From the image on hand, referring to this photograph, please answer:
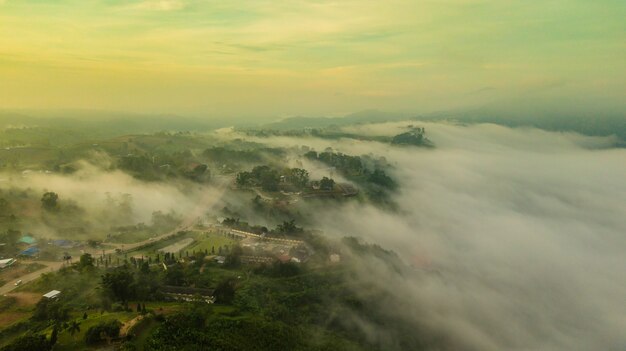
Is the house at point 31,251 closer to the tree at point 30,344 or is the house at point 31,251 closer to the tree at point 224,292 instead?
the tree at point 30,344

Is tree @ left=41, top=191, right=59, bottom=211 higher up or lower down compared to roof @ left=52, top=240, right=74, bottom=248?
higher up

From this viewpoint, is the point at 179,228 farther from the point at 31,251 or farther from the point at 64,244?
the point at 31,251

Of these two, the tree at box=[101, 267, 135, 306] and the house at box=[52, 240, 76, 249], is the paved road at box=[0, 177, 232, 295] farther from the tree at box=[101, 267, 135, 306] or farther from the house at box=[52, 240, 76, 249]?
the tree at box=[101, 267, 135, 306]

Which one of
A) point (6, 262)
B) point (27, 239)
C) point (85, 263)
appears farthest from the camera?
point (27, 239)

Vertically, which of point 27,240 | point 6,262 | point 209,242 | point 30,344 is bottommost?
point 209,242

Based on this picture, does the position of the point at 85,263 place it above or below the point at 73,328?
below

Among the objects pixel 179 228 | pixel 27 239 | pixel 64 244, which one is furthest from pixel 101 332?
pixel 179 228

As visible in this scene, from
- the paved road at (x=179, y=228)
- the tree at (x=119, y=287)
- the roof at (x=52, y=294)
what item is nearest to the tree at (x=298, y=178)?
the paved road at (x=179, y=228)

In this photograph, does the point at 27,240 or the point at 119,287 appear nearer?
the point at 119,287

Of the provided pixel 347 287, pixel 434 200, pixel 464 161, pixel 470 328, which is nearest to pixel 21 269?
pixel 347 287

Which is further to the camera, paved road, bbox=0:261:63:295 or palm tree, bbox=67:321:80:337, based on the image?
paved road, bbox=0:261:63:295

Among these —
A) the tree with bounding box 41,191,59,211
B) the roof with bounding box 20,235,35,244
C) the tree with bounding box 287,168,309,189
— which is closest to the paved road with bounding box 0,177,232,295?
the roof with bounding box 20,235,35,244

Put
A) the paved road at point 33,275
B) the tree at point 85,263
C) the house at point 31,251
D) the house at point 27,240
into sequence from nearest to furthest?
the paved road at point 33,275 → the tree at point 85,263 → the house at point 31,251 → the house at point 27,240
